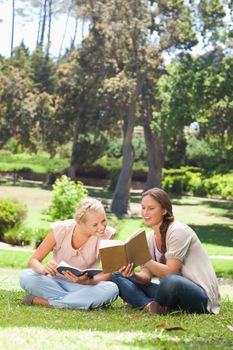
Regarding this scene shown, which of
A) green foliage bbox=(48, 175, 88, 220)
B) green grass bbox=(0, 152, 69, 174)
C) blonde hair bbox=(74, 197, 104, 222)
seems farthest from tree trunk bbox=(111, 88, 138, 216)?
blonde hair bbox=(74, 197, 104, 222)

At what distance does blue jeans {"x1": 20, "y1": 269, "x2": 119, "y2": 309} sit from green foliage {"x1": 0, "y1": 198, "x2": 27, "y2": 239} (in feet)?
39.6

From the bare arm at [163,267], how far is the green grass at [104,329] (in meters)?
0.36

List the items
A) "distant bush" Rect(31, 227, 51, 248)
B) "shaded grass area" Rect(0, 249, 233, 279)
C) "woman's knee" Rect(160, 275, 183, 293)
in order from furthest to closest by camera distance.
Answer: "distant bush" Rect(31, 227, 51, 248) → "shaded grass area" Rect(0, 249, 233, 279) → "woman's knee" Rect(160, 275, 183, 293)

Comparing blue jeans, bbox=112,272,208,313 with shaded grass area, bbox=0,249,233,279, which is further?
shaded grass area, bbox=0,249,233,279

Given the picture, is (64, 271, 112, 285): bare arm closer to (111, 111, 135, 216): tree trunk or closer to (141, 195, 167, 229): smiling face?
(141, 195, 167, 229): smiling face

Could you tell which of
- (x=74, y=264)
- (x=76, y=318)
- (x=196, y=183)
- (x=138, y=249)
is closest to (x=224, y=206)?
(x=196, y=183)

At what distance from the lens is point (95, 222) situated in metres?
5.97

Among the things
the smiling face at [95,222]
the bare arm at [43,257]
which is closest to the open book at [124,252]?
the smiling face at [95,222]

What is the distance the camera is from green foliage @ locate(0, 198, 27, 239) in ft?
59.3

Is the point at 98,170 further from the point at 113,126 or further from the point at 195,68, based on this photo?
the point at 195,68

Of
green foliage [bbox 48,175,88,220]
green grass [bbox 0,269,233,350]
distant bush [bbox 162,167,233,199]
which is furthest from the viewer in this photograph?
distant bush [bbox 162,167,233,199]

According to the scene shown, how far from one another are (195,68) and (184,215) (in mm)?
8069

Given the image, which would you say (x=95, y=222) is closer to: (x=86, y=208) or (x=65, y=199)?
(x=86, y=208)

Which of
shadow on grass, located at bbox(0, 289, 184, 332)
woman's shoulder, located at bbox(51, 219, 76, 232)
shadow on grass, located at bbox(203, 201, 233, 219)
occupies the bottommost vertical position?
shadow on grass, located at bbox(203, 201, 233, 219)
